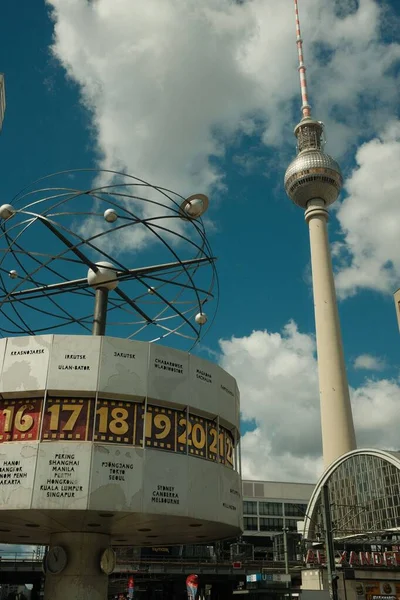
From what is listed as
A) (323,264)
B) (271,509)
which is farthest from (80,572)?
(271,509)

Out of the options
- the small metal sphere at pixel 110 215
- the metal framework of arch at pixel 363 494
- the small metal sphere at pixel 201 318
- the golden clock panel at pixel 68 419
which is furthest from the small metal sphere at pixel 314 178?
the golden clock panel at pixel 68 419

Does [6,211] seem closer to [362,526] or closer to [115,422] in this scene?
[115,422]

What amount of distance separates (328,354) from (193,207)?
81103 millimetres

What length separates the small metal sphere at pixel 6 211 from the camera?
72.4 ft

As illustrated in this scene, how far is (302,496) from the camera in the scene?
409ft

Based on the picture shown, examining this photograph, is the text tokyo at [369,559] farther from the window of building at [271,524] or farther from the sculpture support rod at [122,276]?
the window of building at [271,524]

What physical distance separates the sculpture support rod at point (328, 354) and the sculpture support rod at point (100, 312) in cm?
7467

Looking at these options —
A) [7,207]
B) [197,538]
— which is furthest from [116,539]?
[7,207]

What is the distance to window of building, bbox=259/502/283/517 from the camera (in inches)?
4651

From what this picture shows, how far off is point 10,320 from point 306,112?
378 ft


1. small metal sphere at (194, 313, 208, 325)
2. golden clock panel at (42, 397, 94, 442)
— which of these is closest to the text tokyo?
small metal sphere at (194, 313, 208, 325)

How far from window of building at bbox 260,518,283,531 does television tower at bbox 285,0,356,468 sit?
29171 millimetres

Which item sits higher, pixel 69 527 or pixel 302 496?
pixel 302 496

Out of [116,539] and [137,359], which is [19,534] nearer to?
[116,539]
